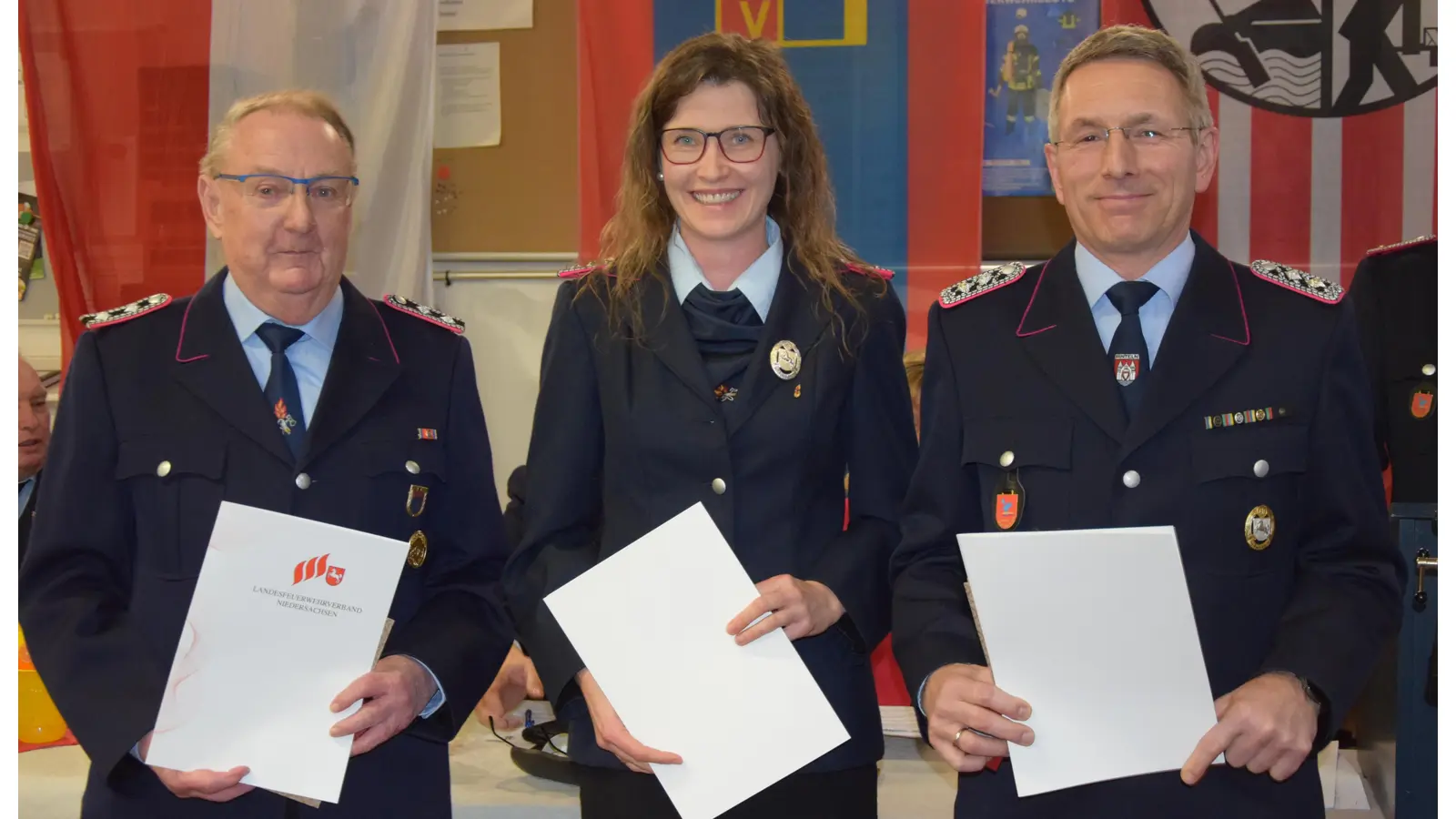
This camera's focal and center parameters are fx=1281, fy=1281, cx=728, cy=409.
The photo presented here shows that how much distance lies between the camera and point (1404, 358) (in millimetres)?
2986

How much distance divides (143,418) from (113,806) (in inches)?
22.8

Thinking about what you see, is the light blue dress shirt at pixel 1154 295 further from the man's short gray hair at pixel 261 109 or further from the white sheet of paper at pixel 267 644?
the man's short gray hair at pixel 261 109

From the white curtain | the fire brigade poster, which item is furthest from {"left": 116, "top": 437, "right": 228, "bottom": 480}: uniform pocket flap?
the fire brigade poster

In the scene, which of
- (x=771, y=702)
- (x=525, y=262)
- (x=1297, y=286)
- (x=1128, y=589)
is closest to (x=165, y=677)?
(x=771, y=702)

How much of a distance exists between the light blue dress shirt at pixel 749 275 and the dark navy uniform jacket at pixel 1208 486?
0.37 m

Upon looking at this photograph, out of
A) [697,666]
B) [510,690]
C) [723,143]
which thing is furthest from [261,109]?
[510,690]

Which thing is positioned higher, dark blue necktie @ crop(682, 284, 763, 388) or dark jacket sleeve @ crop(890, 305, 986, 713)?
dark blue necktie @ crop(682, 284, 763, 388)

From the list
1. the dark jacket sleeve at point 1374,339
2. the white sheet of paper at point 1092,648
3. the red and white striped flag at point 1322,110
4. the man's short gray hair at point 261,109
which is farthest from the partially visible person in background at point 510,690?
the red and white striped flag at point 1322,110

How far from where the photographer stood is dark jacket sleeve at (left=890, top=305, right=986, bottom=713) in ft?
5.87

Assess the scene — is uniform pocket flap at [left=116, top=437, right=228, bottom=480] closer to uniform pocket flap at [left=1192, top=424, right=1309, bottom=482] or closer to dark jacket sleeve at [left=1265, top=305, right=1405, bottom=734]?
uniform pocket flap at [left=1192, top=424, right=1309, bottom=482]

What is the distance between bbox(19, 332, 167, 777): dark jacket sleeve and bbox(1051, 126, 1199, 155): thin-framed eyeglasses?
4.98 feet

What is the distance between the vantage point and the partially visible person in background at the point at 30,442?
10.6ft

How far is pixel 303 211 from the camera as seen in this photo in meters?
2.01

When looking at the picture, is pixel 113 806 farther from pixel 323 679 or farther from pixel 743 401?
pixel 743 401
